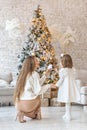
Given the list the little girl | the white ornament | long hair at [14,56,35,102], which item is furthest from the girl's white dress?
the white ornament

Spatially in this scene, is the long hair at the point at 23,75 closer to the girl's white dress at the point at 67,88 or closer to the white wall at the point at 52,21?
the girl's white dress at the point at 67,88

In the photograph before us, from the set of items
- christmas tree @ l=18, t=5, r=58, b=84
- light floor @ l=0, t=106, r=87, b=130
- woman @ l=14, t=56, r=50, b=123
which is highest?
christmas tree @ l=18, t=5, r=58, b=84

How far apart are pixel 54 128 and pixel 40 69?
421 cm

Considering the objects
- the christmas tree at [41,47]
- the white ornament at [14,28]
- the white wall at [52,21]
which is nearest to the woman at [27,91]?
the christmas tree at [41,47]

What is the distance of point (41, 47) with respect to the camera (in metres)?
9.01

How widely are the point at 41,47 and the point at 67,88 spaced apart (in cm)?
349

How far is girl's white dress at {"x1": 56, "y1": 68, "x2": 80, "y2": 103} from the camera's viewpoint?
567 cm

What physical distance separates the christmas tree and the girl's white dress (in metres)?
3.10

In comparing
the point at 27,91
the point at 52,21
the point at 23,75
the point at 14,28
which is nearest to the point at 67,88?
the point at 27,91

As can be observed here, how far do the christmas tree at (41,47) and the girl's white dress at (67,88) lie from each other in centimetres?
310

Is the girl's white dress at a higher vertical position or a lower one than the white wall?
lower

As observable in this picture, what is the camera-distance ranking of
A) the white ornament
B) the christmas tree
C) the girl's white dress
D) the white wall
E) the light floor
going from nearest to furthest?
the light floor, the girl's white dress, the christmas tree, the white ornament, the white wall

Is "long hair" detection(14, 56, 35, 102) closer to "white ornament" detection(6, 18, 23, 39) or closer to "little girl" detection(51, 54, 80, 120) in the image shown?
"little girl" detection(51, 54, 80, 120)

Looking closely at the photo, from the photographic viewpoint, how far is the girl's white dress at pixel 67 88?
5672mm
